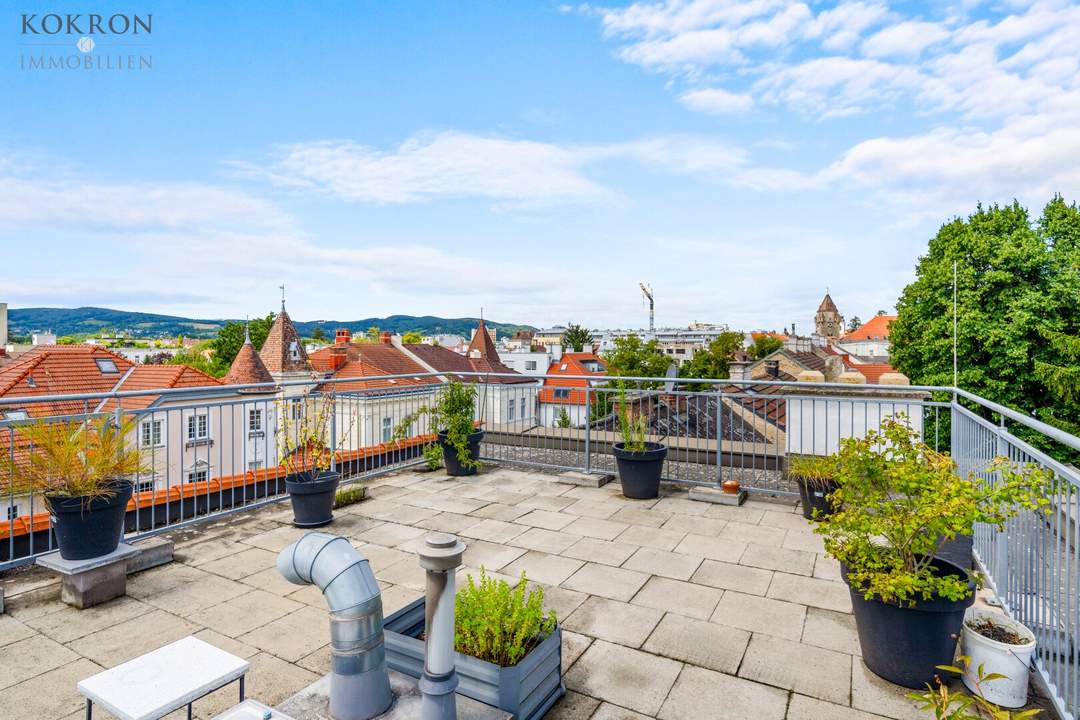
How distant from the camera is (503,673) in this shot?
85.4 inches

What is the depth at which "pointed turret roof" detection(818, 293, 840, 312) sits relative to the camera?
9869 cm

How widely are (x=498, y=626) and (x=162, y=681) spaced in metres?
1.17

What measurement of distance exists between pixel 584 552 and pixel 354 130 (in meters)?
9.77

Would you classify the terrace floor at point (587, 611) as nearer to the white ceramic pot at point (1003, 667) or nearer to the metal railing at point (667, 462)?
the white ceramic pot at point (1003, 667)

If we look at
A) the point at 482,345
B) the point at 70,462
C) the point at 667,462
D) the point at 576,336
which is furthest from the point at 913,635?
the point at 576,336

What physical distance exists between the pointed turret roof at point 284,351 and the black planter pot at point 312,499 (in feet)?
101

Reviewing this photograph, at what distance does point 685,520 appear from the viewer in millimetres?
5090

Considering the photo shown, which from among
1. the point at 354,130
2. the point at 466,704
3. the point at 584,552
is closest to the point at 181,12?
the point at 354,130

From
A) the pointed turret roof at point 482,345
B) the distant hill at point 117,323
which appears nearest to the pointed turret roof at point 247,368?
the pointed turret roof at point 482,345

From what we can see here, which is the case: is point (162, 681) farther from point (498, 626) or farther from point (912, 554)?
point (912, 554)

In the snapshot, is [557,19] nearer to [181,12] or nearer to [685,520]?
[181,12]

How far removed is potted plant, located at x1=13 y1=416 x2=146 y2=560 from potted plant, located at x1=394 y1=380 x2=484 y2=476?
356cm

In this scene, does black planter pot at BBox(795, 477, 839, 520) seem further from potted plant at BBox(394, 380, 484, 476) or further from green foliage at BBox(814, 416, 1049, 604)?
potted plant at BBox(394, 380, 484, 476)

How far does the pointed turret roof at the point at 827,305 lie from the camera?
98.7 meters
